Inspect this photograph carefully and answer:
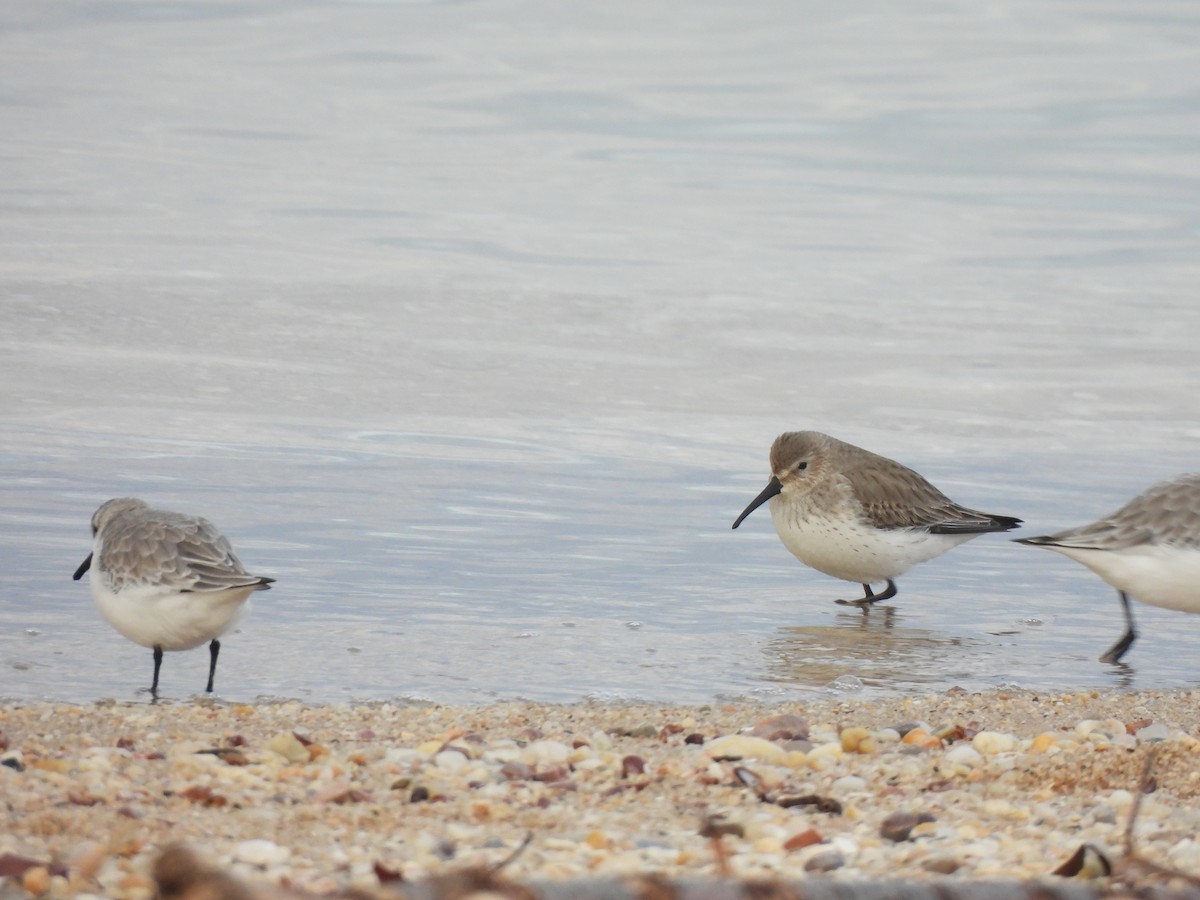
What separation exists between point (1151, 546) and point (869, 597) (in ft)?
7.02

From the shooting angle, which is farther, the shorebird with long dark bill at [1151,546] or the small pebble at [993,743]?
the shorebird with long dark bill at [1151,546]

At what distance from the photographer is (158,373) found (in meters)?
15.9

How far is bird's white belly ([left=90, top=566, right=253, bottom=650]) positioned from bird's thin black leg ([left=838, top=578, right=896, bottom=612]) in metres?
3.97

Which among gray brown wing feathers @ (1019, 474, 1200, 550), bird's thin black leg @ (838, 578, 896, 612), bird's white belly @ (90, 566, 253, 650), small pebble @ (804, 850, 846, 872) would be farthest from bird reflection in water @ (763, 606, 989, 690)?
small pebble @ (804, 850, 846, 872)

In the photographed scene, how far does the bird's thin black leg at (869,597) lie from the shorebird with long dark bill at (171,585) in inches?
156

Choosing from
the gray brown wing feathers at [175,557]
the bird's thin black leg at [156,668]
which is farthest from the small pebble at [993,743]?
the bird's thin black leg at [156,668]

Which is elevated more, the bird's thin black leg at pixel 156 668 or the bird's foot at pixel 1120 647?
the bird's foot at pixel 1120 647

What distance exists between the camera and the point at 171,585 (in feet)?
23.7

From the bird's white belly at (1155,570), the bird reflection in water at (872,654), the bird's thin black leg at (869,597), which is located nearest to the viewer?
the bird reflection in water at (872,654)

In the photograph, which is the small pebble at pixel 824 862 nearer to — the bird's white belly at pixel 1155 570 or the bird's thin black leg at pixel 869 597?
the bird's white belly at pixel 1155 570

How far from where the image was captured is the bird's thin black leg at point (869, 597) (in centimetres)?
1011

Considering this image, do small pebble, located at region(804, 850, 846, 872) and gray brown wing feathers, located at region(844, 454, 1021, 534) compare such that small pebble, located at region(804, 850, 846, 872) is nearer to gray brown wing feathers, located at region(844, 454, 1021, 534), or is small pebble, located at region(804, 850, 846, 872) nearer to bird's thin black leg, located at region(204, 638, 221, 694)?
bird's thin black leg, located at region(204, 638, 221, 694)

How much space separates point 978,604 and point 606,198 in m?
19.5

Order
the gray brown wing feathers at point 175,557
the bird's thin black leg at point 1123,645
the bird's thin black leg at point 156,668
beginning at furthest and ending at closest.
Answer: the bird's thin black leg at point 1123,645, the bird's thin black leg at point 156,668, the gray brown wing feathers at point 175,557
